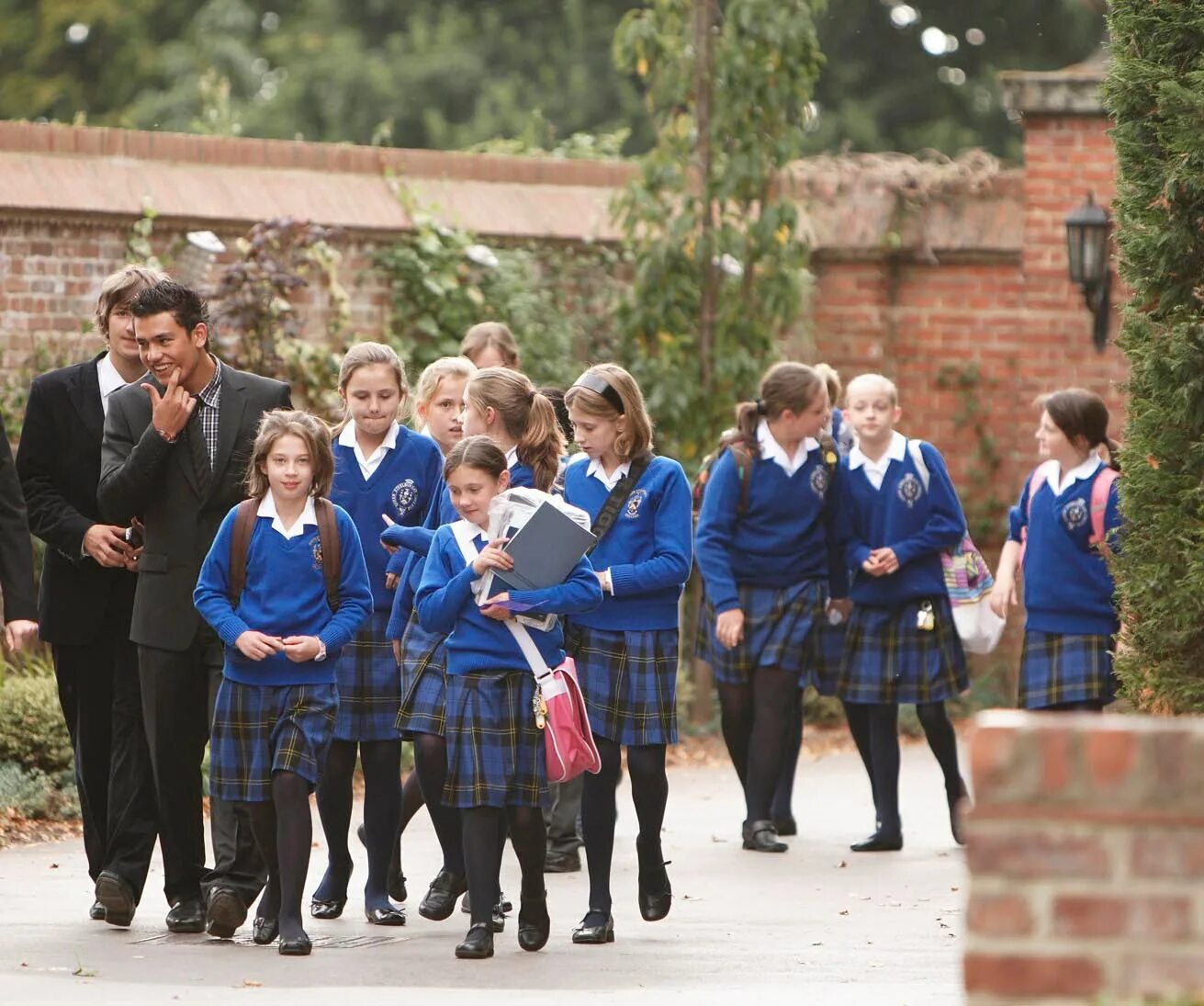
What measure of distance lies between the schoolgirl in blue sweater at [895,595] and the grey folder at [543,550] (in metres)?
2.54

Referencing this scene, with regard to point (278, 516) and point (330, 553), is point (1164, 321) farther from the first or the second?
point (278, 516)

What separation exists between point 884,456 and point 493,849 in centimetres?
318

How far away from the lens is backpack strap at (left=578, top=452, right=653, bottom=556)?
6715mm

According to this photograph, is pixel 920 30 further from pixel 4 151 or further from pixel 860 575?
pixel 860 575

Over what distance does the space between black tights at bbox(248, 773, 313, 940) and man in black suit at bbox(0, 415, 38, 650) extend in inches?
38.9

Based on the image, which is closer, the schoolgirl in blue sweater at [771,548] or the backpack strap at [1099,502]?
the backpack strap at [1099,502]

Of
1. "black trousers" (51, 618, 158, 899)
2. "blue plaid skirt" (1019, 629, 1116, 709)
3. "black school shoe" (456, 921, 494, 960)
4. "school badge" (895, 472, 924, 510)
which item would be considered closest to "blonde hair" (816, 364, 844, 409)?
"school badge" (895, 472, 924, 510)

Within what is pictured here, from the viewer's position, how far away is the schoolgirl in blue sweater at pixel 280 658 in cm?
609

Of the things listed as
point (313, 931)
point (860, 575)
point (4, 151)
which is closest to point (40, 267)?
point (4, 151)


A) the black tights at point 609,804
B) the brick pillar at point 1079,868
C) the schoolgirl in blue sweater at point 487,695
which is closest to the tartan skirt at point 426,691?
the schoolgirl in blue sweater at point 487,695

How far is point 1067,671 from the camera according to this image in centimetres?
780

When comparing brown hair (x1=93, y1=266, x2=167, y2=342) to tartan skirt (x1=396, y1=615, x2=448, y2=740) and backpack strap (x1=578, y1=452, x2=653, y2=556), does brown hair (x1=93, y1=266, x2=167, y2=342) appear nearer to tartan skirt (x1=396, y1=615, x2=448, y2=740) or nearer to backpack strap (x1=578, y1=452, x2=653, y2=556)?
tartan skirt (x1=396, y1=615, x2=448, y2=740)

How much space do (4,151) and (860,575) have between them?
544 centimetres

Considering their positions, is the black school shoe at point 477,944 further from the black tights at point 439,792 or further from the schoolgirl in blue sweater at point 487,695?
the black tights at point 439,792
